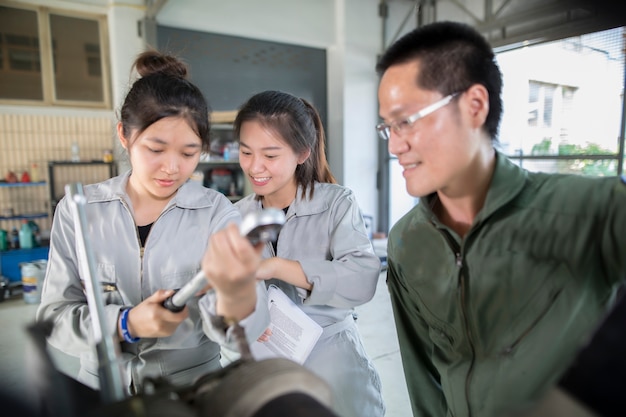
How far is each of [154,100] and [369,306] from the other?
3620 mm

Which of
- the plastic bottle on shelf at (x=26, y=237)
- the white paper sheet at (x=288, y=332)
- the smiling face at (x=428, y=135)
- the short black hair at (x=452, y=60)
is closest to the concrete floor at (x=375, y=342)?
the plastic bottle on shelf at (x=26, y=237)

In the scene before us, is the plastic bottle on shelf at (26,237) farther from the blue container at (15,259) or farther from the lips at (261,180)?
the lips at (261,180)

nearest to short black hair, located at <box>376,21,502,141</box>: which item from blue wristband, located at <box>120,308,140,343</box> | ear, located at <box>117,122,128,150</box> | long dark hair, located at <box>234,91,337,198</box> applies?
long dark hair, located at <box>234,91,337,198</box>

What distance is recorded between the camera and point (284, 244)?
1379 millimetres

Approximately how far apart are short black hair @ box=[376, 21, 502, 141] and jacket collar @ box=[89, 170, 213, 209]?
62 centimetres

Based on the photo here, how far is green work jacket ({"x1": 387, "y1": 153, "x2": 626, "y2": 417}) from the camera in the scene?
0.91 m

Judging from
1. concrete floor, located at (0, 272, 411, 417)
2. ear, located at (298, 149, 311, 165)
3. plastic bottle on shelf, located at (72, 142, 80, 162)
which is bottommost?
concrete floor, located at (0, 272, 411, 417)

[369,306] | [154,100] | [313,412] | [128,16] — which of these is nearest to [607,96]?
[369,306]

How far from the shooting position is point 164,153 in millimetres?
1081

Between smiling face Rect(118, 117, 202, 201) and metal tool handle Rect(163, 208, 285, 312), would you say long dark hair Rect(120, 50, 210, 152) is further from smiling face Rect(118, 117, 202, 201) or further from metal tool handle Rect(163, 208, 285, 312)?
metal tool handle Rect(163, 208, 285, 312)

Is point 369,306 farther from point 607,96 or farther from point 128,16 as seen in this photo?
point 128,16

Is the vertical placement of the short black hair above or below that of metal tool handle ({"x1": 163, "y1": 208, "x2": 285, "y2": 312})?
above

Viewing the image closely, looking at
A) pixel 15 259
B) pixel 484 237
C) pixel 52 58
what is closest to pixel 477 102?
pixel 484 237

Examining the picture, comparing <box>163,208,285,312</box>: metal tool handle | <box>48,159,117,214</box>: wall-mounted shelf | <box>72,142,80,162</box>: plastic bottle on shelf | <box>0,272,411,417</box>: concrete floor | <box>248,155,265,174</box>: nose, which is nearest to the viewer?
<box>163,208,285,312</box>: metal tool handle
